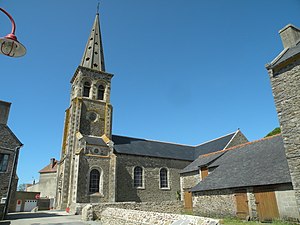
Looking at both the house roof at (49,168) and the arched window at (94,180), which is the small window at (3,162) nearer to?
the arched window at (94,180)

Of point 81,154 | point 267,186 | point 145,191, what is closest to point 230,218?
point 267,186

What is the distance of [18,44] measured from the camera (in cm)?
386

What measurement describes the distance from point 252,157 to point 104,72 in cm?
2003

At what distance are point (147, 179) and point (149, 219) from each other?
16266mm

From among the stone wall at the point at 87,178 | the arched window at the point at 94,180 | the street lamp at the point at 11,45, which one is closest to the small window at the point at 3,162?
the stone wall at the point at 87,178

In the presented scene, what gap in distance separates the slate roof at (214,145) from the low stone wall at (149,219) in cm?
1722

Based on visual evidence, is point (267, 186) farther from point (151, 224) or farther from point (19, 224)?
point (19, 224)

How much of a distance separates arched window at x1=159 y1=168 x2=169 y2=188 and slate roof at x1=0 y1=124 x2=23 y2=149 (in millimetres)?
→ 14543

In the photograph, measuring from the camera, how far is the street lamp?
3.76 m

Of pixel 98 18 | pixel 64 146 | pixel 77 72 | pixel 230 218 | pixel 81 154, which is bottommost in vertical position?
pixel 230 218

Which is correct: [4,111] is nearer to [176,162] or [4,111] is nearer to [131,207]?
[131,207]

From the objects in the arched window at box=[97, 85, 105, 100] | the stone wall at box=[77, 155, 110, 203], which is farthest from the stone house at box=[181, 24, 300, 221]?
the arched window at box=[97, 85, 105, 100]

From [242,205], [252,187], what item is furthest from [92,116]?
[252,187]

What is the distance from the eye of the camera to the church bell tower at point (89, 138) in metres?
19.4
